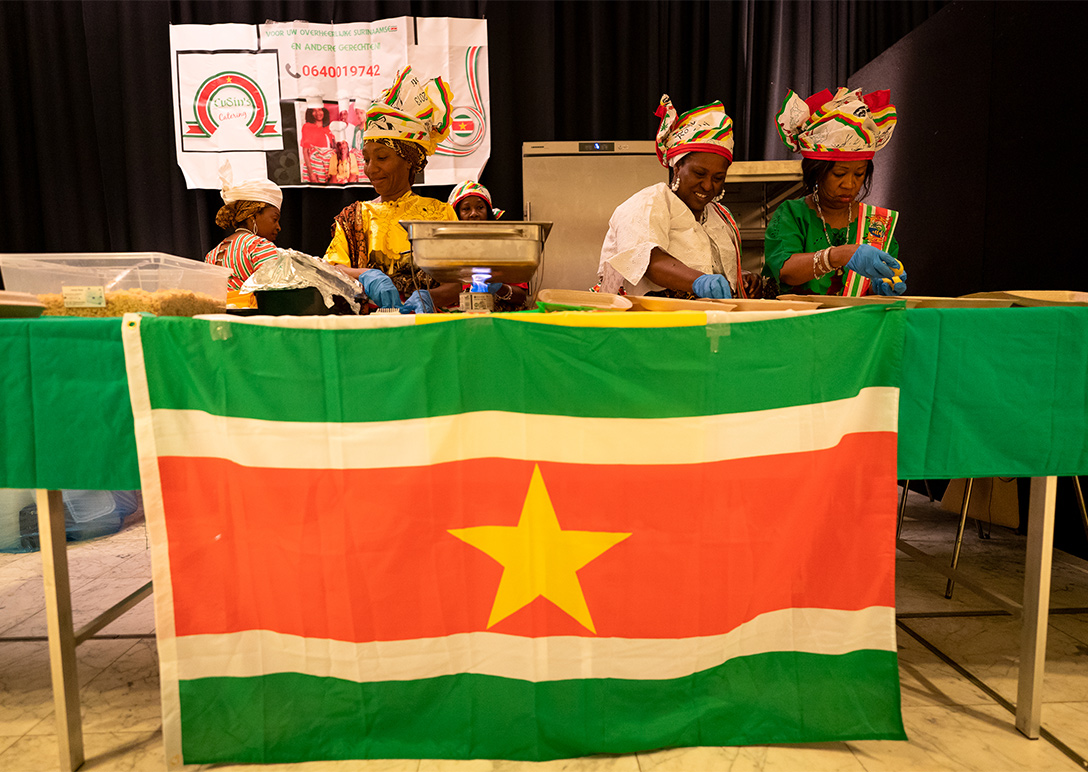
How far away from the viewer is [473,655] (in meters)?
1.20

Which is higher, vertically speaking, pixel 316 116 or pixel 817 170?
pixel 316 116

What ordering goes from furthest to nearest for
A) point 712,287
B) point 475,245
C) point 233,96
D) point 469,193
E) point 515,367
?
point 233,96 < point 469,193 < point 712,287 < point 475,245 < point 515,367

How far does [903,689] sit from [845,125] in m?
1.69

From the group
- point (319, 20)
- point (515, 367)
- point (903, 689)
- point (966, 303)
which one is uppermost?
point (319, 20)

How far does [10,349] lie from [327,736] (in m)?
0.98

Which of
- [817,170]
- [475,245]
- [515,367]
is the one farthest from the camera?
[817,170]

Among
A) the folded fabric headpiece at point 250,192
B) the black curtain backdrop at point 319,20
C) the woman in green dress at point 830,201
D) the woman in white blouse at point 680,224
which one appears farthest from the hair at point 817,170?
the folded fabric headpiece at point 250,192

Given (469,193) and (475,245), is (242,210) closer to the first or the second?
(469,193)

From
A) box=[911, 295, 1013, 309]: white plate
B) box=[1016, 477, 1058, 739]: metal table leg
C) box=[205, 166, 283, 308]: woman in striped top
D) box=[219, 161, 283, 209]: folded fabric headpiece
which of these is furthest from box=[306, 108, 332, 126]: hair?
box=[1016, 477, 1058, 739]: metal table leg

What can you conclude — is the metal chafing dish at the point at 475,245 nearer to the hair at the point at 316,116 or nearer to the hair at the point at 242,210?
the hair at the point at 242,210

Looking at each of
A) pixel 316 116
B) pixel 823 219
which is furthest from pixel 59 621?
pixel 316 116

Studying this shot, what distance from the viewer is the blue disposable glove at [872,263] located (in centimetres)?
172

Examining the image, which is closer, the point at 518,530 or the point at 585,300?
the point at 518,530

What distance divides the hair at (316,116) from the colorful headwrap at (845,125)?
9.02 ft
